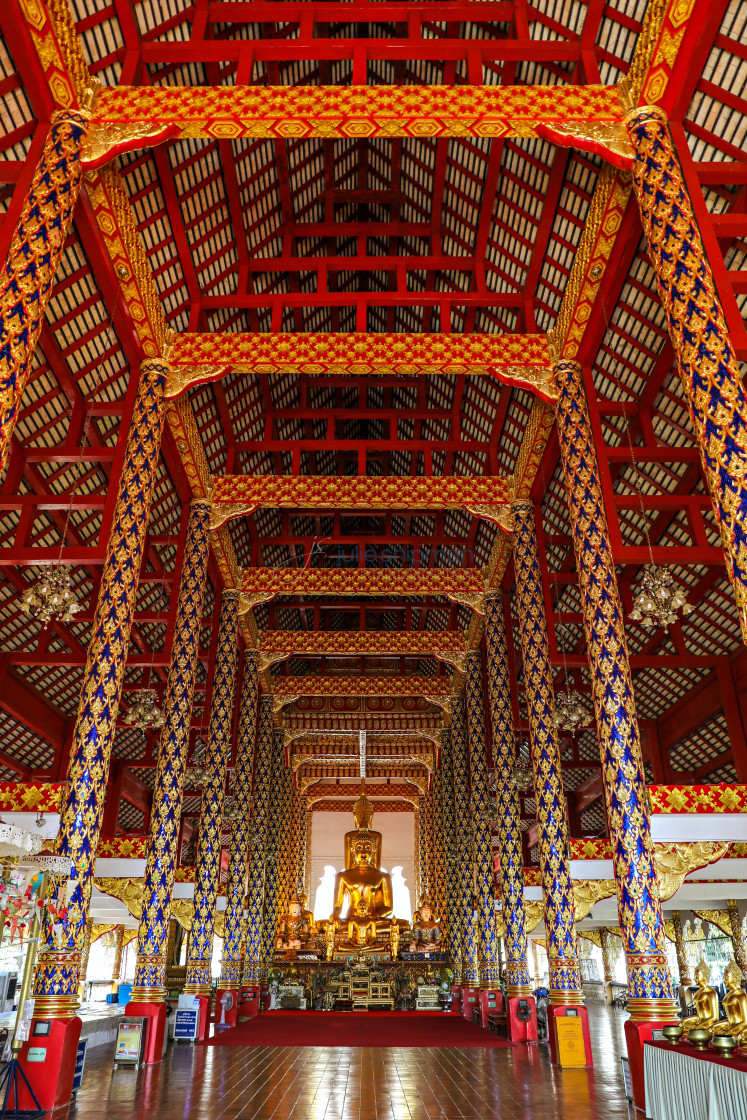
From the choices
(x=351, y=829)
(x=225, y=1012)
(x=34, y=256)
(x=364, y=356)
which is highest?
(x=364, y=356)

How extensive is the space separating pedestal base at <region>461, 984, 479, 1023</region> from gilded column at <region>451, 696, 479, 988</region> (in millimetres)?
132

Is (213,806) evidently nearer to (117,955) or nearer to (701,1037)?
(701,1037)

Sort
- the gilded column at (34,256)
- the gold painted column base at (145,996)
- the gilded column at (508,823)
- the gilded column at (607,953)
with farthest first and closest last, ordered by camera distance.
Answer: the gilded column at (607,953) → the gilded column at (508,823) → the gold painted column base at (145,996) → the gilded column at (34,256)

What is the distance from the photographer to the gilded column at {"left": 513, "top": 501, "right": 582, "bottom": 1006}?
34.4 ft

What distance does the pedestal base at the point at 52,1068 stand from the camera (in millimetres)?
6961

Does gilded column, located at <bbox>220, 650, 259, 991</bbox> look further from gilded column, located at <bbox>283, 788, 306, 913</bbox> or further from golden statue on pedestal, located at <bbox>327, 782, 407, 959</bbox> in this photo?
gilded column, located at <bbox>283, 788, 306, 913</bbox>

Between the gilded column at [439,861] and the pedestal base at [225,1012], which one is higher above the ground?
the gilded column at [439,861]

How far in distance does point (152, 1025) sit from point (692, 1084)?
6.98 metres

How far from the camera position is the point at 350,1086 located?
8.59 metres

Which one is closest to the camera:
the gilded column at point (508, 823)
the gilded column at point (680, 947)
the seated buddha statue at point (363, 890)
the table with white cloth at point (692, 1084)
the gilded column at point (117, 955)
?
the table with white cloth at point (692, 1084)

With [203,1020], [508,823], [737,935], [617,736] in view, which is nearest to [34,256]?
[617,736]

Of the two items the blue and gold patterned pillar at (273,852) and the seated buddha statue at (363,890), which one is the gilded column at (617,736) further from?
the seated buddha statue at (363,890)

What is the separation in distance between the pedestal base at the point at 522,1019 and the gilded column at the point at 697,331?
10441mm

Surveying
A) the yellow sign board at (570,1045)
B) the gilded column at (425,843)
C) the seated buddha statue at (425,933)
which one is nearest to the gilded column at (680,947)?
the seated buddha statue at (425,933)
